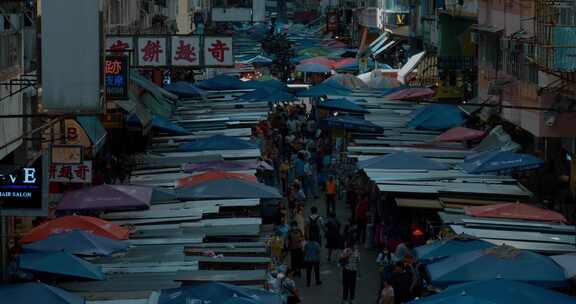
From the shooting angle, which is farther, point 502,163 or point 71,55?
point 502,163

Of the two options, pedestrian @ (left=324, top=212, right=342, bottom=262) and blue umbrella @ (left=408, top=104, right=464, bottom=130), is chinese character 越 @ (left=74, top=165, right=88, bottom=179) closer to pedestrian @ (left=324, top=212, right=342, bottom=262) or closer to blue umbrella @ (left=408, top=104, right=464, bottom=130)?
pedestrian @ (left=324, top=212, right=342, bottom=262)

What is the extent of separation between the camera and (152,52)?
111 feet

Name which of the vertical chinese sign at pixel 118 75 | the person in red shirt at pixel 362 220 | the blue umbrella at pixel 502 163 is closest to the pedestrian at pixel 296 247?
the person in red shirt at pixel 362 220

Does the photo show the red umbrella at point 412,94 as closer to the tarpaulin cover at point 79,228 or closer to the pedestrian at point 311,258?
the pedestrian at point 311,258

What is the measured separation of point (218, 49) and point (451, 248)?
15.1m

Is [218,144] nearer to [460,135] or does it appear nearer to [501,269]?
[460,135]

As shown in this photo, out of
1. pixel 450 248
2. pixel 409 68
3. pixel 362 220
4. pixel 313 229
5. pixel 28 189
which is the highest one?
pixel 28 189

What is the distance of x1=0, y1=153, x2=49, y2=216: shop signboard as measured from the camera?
59.9ft

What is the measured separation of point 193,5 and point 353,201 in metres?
57.3

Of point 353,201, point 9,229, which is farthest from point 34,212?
point 353,201

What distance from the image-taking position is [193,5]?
87.6 metres

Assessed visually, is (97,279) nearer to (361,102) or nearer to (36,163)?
(36,163)

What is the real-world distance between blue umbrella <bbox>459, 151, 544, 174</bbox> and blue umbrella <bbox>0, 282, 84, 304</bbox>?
40.6 feet

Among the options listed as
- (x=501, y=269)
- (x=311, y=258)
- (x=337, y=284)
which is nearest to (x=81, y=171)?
(x=311, y=258)
